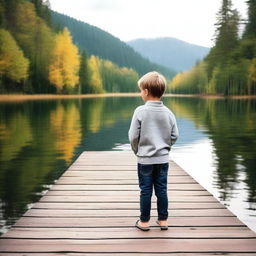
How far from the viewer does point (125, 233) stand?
14.3 feet

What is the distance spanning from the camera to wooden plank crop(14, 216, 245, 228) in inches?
182

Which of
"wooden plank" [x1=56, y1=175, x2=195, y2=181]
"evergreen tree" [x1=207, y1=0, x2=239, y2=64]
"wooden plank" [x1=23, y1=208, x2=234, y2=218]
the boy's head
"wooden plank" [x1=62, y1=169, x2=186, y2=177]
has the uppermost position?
"evergreen tree" [x1=207, y1=0, x2=239, y2=64]

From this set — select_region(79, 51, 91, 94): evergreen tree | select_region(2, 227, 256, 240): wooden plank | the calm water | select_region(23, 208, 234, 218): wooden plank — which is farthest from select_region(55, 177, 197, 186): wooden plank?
select_region(79, 51, 91, 94): evergreen tree

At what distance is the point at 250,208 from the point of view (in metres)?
7.15

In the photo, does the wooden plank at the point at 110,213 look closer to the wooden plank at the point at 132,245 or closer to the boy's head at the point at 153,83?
the wooden plank at the point at 132,245

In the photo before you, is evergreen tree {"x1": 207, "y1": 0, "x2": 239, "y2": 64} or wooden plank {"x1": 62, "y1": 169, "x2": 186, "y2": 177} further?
evergreen tree {"x1": 207, "y1": 0, "x2": 239, "y2": 64}

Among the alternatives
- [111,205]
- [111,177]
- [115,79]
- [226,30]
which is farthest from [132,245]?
[115,79]

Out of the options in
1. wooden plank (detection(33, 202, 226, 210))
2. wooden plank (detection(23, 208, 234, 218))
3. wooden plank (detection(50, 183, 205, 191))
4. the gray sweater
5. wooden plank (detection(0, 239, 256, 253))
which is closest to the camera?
wooden plank (detection(0, 239, 256, 253))

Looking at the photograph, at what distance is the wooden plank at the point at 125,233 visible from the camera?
424 centimetres

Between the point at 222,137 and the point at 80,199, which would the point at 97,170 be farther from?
the point at 222,137

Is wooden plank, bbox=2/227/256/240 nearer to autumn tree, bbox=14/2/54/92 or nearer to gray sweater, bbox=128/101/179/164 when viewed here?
gray sweater, bbox=128/101/179/164

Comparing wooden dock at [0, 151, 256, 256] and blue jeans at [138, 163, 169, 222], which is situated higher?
blue jeans at [138, 163, 169, 222]

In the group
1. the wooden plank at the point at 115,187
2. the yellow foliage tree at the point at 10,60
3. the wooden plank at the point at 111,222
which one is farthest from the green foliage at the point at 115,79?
the wooden plank at the point at 111,222

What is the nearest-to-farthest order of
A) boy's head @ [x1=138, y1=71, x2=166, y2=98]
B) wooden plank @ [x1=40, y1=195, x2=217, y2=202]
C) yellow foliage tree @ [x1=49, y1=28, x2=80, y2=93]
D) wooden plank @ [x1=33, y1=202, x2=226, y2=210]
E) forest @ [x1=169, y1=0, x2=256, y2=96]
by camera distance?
boy's head @ [x1=138, y1=71, x2=166, y2=98]
wooden plank @ [x1=33, y1=202, x2=226, y2=210]
wooden plank @ [x1=40, y1=195, x2=217, y2=202]
yellow foliage tree @ [x1=49, y1=28, x2=80, y2=93]
forest @ [x1=169, y1=0, x2=256, y2=96]
